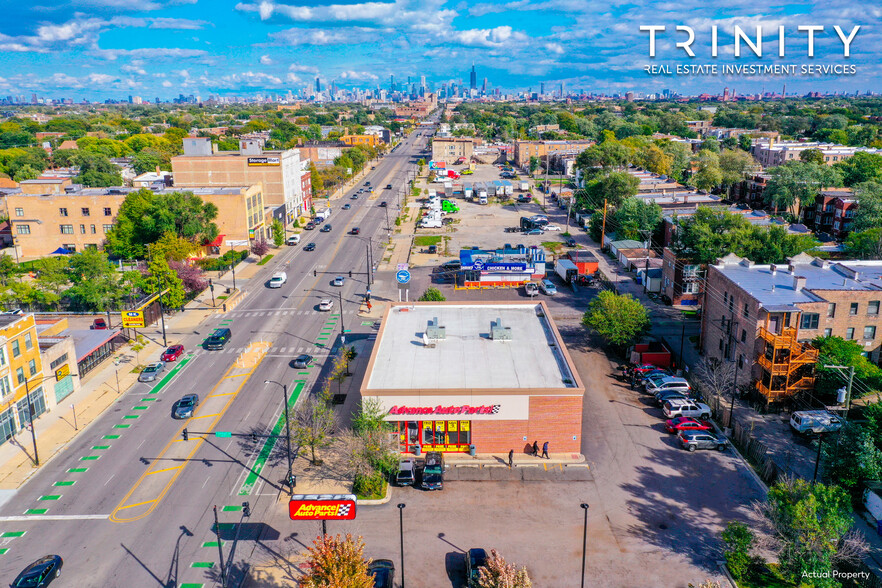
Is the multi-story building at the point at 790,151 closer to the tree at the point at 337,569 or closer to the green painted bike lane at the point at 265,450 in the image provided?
the green painted bike lane at the point at 265,450

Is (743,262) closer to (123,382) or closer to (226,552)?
(226,552)

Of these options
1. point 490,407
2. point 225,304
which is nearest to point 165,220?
point 225,304

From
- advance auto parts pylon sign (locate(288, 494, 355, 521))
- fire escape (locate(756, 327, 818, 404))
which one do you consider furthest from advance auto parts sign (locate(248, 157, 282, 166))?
advance auto parts pylon sign (locate(288, 494, 355, 521))

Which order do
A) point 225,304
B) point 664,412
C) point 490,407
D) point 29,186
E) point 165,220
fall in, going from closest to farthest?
point 490,407 < point 664,412 < point 225,304 < point 165,220 < point 29,186

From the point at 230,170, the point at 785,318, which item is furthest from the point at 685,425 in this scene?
the point at 230,170

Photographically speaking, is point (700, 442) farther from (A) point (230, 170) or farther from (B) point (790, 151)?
(B) point (790, 151)
